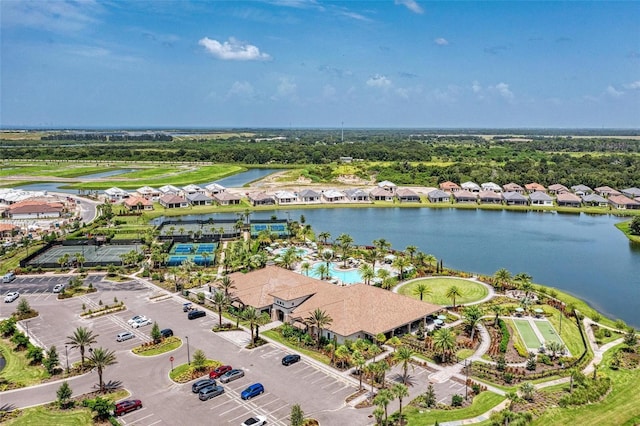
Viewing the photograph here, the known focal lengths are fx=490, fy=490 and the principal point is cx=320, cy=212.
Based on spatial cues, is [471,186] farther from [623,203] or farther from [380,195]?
[623,203]

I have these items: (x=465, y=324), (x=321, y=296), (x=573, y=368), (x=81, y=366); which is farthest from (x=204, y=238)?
(x=573, y=368)

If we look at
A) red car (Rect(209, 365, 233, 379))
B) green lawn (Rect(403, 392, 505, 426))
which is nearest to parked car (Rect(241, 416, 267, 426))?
red car (Rect(209, 365, 233, 379))

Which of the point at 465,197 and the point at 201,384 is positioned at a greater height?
the point at 465,197

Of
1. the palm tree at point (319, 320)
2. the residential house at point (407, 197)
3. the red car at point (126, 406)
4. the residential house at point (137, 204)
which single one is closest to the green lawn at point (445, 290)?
the palm tree at point (319, 320)

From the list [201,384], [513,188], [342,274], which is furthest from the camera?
[513,188]

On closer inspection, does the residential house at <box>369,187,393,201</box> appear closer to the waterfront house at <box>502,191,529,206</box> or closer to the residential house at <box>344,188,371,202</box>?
the residential house at <box>344,188,371,202</box>

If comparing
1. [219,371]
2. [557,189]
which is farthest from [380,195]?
[219,371]
